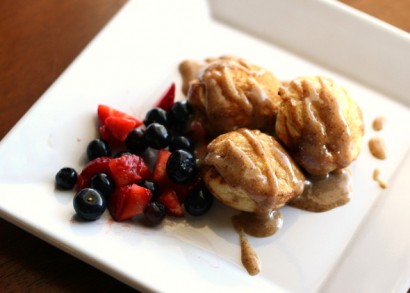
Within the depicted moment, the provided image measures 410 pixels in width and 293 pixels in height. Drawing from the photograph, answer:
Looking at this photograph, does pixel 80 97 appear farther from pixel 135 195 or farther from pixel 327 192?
pixel 327 192

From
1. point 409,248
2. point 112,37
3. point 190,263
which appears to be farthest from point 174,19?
point 409,248

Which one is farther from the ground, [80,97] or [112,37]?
[112,37]

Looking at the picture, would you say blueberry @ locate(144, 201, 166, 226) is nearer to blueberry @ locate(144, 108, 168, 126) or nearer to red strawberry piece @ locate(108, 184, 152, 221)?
red strawberry piece @ locate(108, 184, 152, 221)

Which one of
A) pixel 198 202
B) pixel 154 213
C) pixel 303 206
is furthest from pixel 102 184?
pixel 303 206

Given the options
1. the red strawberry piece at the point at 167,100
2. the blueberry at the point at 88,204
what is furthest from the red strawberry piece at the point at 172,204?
the red strawberry piece at the point at 167,100

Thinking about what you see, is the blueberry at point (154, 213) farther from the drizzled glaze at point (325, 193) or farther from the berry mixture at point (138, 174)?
the drizzled glaze at point (325, 193)

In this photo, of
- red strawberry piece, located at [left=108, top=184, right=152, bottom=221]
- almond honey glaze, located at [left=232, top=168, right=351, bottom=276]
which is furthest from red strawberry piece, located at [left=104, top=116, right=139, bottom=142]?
almond honey glaze, located at [left=232, top=168, right=351, bottom=276]
